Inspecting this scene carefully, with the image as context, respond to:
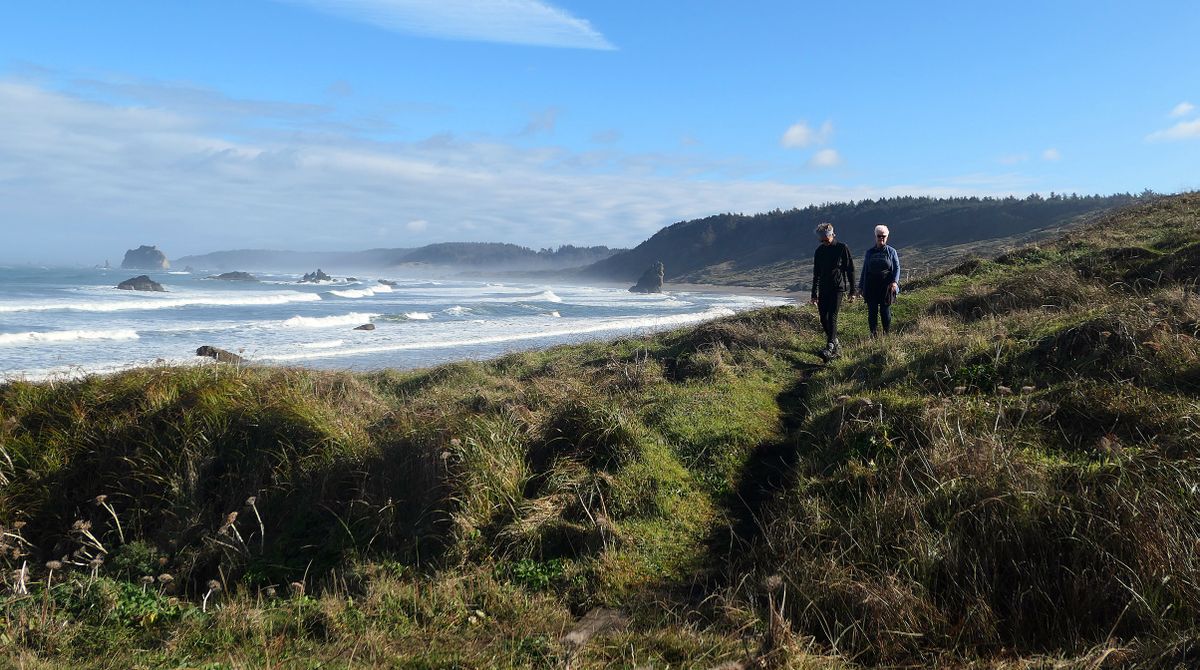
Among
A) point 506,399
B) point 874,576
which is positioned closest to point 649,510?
point 874,576

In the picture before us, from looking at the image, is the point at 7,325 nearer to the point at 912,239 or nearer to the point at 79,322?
the point at 79,322

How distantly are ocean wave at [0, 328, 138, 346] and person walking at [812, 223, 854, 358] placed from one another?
24967 millimetres

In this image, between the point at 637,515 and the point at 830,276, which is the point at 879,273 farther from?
the point at 637,515

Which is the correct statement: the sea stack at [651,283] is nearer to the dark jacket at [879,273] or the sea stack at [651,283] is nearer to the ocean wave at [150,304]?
the ocean wave at [150,304]

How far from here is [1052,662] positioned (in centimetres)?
289

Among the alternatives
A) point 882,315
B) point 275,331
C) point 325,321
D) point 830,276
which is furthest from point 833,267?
point 325,321

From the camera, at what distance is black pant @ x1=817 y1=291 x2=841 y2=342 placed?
9.24 m

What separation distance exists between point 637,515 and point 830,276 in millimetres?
5521

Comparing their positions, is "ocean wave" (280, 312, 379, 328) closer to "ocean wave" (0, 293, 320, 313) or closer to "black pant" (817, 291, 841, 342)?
"ocean wave" (0, 293, 320, 313)

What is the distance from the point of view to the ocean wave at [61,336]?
23.6 meters

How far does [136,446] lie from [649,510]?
14.7 ft

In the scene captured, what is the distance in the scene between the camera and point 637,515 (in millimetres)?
4742

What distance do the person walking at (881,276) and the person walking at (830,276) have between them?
0.47 meters

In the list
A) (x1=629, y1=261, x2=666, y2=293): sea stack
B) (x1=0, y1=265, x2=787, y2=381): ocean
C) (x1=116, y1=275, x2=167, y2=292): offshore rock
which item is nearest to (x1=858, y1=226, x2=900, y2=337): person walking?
(x1=0, y1=265, x2=787, y2=381): ocean
